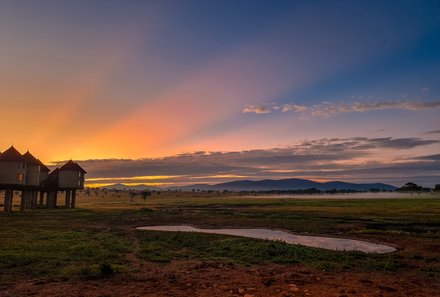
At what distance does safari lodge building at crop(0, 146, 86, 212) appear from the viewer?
48.6 metres

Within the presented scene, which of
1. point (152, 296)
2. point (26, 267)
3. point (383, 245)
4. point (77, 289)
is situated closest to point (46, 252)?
point (26, 267)

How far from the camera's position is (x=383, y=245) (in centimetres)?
2478

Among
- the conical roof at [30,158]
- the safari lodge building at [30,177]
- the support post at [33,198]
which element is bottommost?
the support post at [33,198]

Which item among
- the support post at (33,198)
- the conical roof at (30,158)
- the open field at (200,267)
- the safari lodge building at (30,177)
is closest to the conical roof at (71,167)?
the safari lodge building at (30,177)

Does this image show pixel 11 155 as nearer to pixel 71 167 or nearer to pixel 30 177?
pixel 30 177

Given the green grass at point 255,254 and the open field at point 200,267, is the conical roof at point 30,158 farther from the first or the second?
the green grass at point 255,254

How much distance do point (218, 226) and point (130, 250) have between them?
16587 millimetres

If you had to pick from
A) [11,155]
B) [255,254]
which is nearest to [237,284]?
[255,254]

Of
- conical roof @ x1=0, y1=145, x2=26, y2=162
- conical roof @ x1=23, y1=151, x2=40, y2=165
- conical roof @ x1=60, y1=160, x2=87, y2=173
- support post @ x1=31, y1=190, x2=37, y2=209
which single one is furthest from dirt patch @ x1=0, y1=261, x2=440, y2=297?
support post @ x1=31, y1=190, x2=37, y2=209

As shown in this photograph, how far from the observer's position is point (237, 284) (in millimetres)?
14000

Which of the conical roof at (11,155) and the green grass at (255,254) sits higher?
the conical roof at (11,155)

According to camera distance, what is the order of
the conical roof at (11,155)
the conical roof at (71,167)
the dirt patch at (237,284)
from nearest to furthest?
the dirt patch at (237,284)
the conical roof at (11,155)
the conical roof at (71,167)

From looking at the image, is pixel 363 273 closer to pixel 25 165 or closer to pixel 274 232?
pixel 274 232

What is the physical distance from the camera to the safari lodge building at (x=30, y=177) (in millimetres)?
48625
